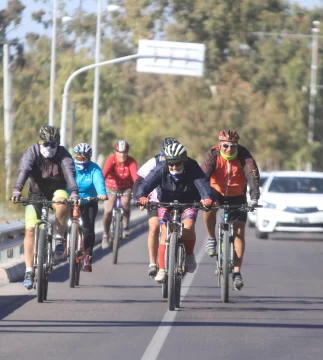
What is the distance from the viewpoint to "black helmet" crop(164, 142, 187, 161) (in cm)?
1220

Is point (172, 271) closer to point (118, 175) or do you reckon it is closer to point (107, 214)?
point (107, 214)

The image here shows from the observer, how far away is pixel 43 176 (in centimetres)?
1315

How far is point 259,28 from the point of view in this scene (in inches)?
2830

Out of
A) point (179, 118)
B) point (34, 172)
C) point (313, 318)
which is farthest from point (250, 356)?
point (179, 118)

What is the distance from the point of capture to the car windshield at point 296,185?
26.7 m

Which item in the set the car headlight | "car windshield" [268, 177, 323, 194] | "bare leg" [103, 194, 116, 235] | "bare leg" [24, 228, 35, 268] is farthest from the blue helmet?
"car windshield" [268, 177, 323, 194]

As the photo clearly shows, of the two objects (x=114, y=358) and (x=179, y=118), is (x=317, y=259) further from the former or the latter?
(x=179, y=118)

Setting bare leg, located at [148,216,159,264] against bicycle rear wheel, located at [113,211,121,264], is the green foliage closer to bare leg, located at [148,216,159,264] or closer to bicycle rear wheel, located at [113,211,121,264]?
bicycle rear wheel, located at [113,211,121,264]

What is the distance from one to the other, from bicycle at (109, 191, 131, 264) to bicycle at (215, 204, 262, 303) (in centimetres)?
584

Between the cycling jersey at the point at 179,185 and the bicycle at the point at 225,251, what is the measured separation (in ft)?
1.07

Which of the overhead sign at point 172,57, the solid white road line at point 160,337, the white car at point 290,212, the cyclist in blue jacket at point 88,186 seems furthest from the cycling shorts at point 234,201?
the overhead sign at point 172,57

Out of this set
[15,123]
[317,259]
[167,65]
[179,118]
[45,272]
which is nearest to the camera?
[45,272]

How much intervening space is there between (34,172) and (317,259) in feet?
27.9

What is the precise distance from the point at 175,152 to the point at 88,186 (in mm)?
3174
